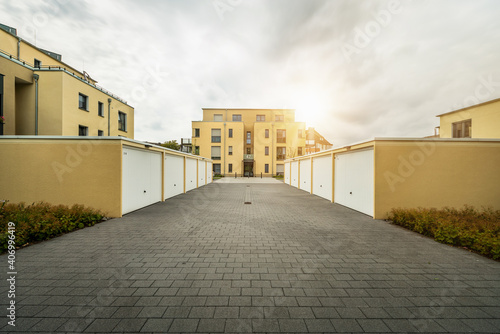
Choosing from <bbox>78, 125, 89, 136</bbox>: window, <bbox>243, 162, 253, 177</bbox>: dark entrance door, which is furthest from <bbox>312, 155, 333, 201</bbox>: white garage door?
<bbox>243, 162, 253, 177</bbox>: dark entrance door

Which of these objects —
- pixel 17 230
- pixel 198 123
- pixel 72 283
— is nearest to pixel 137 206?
Answer: pixel 17 230

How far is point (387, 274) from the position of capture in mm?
3498

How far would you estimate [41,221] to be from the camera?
210 inches

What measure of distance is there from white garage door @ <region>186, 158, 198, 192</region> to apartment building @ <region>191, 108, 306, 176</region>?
19739 millimetres

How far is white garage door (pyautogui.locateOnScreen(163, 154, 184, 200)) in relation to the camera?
1187 centimetres

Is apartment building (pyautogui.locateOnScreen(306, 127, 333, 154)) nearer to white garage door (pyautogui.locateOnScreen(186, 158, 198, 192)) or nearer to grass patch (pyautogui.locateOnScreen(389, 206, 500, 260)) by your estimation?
white garage door (pyautogui.locateOnScreen(186, 158, 198, 192))

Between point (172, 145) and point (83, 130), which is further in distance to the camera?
point (172, 145)

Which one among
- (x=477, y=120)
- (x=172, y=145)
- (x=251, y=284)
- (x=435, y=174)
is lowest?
(x=251, y=284)

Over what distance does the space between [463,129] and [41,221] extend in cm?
2821

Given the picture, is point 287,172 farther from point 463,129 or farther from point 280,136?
point 280,136

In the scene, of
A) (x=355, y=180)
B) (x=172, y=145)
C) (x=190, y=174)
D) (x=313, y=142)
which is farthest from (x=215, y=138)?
(x=355, y=180)

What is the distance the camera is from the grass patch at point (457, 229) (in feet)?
14.1

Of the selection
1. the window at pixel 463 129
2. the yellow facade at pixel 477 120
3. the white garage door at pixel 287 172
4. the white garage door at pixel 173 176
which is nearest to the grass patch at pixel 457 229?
the white garage door at pixel 173 176

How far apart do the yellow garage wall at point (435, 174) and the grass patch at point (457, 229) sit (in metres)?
0.68
